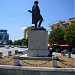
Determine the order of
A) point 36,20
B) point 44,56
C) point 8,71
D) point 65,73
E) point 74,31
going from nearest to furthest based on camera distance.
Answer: point 65,73 < point 8,71 < point 44,56 < point 36,20 < point 74,31

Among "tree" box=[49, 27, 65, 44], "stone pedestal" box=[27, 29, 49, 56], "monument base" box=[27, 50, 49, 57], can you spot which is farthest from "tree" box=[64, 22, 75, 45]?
"monument base" box=[27, 50, 49, 57]

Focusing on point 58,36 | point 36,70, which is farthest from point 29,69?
point 58,36

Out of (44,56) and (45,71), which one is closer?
(45,71)

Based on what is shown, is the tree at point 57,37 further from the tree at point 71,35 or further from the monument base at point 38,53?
the monument base at point 38,53

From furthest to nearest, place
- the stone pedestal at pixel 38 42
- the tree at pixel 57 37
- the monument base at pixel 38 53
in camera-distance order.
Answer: the tree at pixel 57 37 → the stone pedestal at pixel 38 42 → the monument base at pixel 38 53

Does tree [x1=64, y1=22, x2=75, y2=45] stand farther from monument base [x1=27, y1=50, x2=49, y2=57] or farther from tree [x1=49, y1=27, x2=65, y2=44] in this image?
monument base [x1=27, y1=50, x2=49, y2=57]

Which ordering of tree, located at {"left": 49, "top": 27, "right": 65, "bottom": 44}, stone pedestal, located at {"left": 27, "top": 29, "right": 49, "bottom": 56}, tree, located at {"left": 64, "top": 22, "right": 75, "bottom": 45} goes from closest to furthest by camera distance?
stone pedestal, located at {"left": 27, "top": 29, "right": 49, "bottom": 56} → tree, located at {"left": 64, "top": 22, "right": 75, "bottom": 45} → tree, located at {"left": 49, "top": 27, "right": 65, "bottom": 44}

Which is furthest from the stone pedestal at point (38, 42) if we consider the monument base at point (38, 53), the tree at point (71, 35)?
the tree at point (71, 35)

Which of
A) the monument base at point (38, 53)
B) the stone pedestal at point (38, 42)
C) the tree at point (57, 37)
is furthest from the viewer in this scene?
the tree at point (57, 37)

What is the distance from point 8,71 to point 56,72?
343cm

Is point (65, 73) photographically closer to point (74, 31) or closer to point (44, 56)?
point (44, 56)

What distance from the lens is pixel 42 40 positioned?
2464cm

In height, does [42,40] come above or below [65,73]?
above

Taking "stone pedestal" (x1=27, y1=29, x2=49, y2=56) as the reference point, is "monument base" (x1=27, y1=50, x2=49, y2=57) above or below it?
below
